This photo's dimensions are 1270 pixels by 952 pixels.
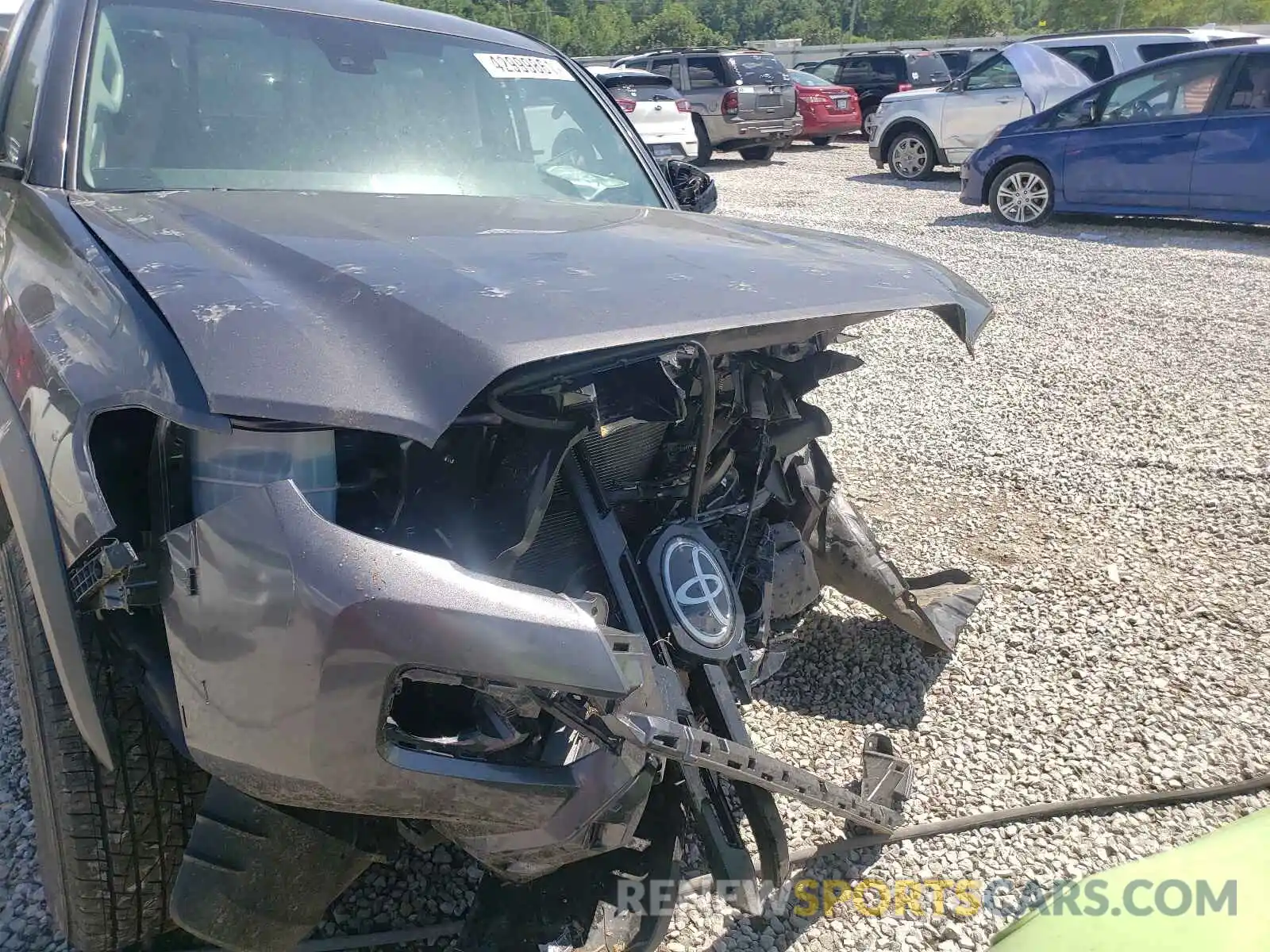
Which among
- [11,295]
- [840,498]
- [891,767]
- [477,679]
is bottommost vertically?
[891,767]

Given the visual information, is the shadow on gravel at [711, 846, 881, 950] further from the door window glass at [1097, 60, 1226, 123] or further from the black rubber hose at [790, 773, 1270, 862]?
the door window glass at [1097, 60, 1226, 123]

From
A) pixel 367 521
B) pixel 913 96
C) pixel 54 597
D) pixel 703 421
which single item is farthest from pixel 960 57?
pixel 54 597

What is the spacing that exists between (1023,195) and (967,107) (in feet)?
9.99

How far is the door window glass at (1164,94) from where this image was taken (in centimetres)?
910

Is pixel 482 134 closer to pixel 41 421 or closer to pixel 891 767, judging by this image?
pixel 41 421

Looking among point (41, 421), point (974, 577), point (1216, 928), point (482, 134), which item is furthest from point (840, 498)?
point (41, 421)

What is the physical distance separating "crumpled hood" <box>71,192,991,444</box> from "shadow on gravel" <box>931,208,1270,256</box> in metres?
8.37

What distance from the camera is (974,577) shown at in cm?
339

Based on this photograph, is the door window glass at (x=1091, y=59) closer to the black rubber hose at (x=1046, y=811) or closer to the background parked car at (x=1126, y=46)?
the background parked car at (x=1126, y=46)

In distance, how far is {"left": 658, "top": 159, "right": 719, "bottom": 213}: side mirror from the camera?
11.3 ft

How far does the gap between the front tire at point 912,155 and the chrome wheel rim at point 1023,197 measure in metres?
3.36

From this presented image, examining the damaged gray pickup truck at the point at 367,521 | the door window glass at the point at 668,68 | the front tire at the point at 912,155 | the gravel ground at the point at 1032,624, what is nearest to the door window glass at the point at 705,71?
the door window glass at the point at 668,68

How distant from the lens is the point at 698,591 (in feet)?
6.26

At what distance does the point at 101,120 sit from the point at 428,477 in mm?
1487
